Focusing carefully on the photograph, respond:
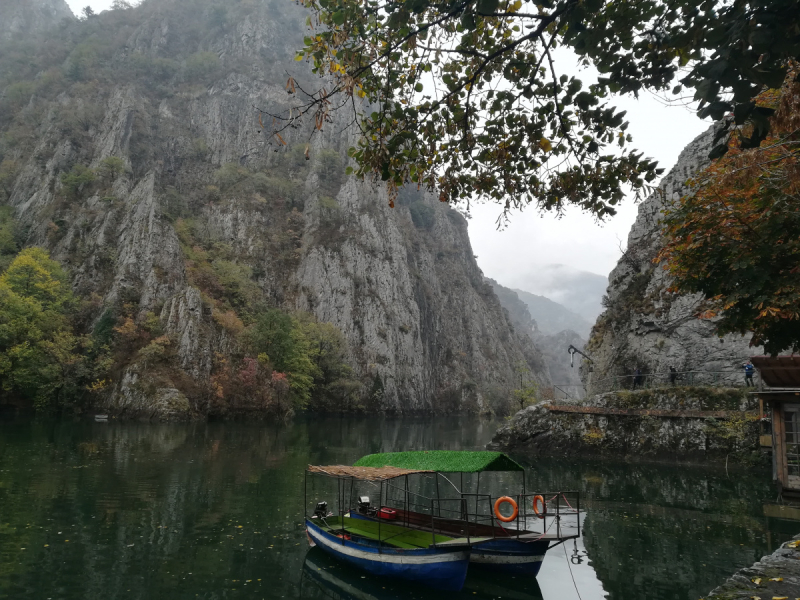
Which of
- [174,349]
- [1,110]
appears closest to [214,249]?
[174,349]

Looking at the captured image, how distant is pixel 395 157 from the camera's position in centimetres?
725

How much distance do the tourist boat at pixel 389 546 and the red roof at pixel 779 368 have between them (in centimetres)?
927

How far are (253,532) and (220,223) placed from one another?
274 feet

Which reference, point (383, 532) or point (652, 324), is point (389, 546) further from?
point (652, 324)

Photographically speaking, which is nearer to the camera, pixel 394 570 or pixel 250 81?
pixel 394 570

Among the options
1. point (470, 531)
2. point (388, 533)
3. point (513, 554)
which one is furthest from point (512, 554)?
point (388, 533)

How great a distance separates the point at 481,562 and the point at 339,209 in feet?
295

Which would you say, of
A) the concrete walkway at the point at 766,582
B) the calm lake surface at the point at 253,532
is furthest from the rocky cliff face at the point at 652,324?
the concrete walkway at the point at 766,582

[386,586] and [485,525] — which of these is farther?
[485,525]

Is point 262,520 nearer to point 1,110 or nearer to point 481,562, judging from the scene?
point 481,562

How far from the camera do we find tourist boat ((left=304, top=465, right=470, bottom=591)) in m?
10.8

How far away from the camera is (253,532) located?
14469mm

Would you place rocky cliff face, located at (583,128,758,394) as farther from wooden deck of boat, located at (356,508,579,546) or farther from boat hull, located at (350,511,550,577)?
boat hull, located at (350,511,550,577)

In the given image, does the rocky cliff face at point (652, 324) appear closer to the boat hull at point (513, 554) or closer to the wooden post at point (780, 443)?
the wooden post at point (780, 443)
